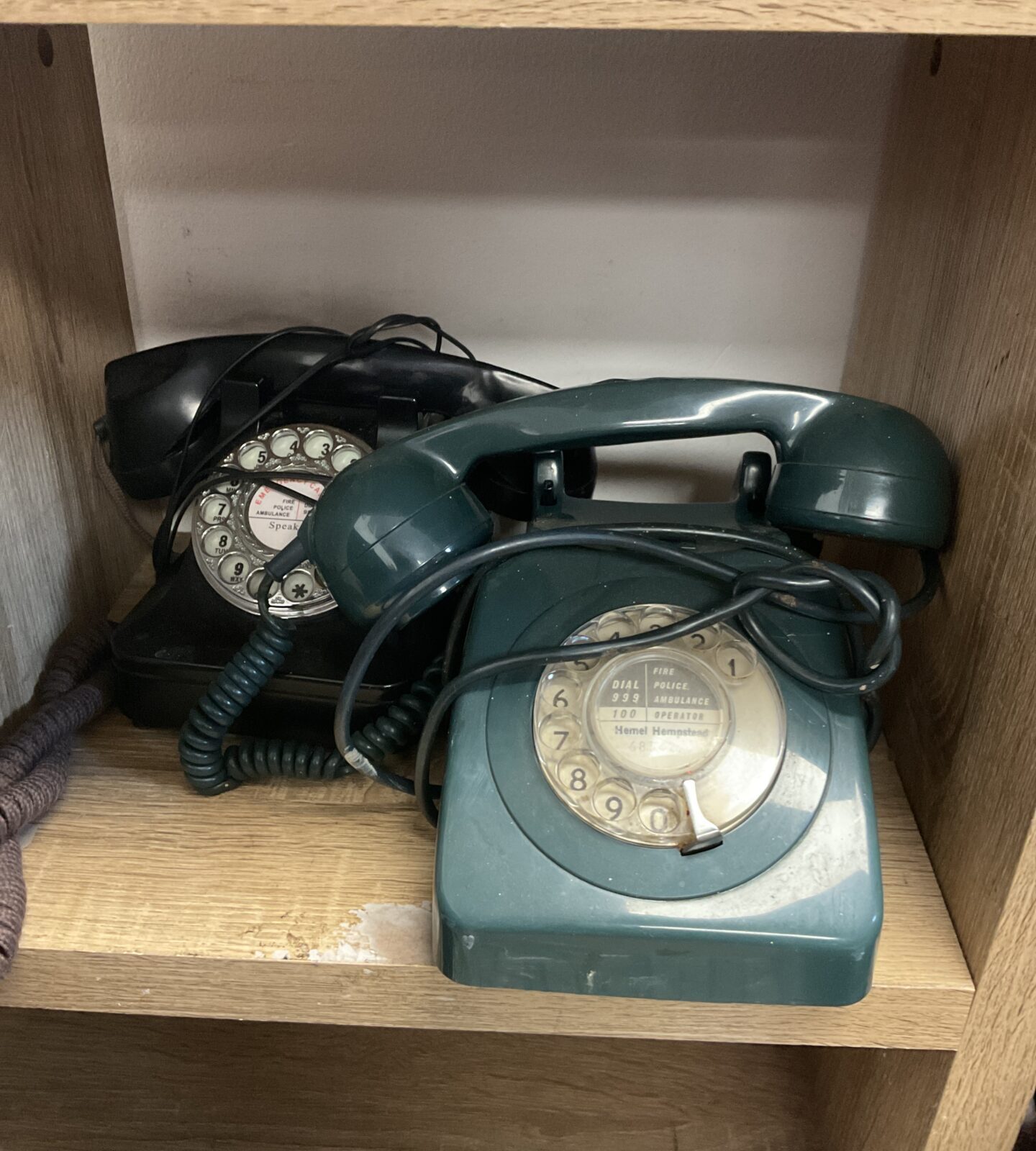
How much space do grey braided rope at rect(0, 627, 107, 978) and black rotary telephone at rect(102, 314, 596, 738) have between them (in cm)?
4

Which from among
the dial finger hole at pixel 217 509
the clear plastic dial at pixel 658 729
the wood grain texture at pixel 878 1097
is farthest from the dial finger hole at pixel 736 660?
the dial finger hole at pixel 217 509

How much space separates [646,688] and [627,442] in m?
0.14

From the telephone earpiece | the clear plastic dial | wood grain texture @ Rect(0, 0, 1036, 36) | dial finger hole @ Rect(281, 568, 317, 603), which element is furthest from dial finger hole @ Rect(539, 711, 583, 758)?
wood grain texture @ Rect(0, 0, 1036, 36)

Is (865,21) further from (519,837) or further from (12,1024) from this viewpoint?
(12,1024)

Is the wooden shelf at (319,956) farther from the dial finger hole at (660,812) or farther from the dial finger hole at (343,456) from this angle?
the dial finger hole at (343,456)

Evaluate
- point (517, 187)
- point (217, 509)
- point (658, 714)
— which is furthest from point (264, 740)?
point (517, 187)

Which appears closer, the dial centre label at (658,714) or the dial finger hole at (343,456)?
the dial centre label at (658,714)

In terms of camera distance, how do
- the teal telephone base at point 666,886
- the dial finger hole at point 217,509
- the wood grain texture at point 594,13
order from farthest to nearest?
1. the dial finger hole at point 217,509
2. the teal telephone base at point 666,886
3. the wood grain texture at point 594,13

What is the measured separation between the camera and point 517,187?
774 mm

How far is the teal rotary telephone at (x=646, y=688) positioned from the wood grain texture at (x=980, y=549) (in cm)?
4

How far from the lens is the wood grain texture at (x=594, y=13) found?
40cm

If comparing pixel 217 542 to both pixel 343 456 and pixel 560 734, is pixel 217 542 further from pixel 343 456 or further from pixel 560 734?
pixel 560 734

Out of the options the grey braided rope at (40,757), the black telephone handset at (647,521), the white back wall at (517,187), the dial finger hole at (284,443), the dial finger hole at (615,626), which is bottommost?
the grey braided rope at (40,757)

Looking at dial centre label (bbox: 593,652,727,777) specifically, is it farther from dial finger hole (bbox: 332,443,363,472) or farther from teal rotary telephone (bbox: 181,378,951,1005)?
dial finger hole (bbox: 332,443,363,472)
